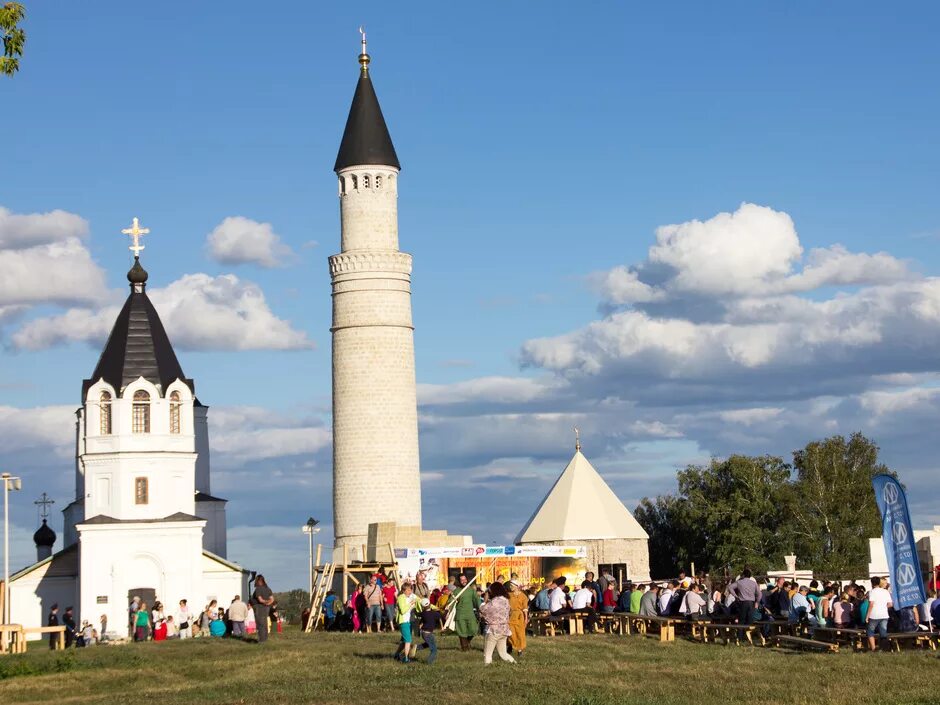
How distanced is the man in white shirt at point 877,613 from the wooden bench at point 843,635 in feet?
1.13

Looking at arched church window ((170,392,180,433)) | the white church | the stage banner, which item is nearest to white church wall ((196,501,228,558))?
the white church

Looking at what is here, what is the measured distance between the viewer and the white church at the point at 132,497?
57.2 m

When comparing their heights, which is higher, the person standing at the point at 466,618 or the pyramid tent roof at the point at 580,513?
the pyramid tent roof at the point at 580,513

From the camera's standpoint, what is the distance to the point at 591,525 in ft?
191

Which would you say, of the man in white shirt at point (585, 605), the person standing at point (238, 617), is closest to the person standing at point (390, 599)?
the person standing at point (238, 617)

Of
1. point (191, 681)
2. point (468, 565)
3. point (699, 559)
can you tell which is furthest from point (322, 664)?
point (699, 559)

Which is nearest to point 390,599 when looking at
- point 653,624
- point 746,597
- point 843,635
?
point 653,624

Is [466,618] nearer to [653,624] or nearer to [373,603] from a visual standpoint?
[653,624]

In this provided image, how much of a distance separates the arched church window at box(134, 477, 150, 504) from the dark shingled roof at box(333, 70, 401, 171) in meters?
15.1

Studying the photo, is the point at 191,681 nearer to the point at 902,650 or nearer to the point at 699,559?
the point at 902,650

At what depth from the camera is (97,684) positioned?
29516 millimetres

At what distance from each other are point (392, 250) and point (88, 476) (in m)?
15.0

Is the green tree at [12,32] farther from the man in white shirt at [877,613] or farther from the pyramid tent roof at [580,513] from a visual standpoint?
the pyramid tent roof at [580,513]

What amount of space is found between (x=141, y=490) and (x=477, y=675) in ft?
114
